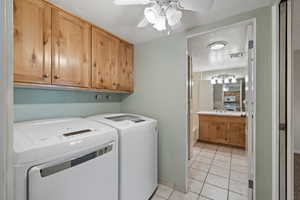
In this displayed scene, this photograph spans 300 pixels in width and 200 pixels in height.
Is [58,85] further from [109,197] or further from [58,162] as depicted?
[109,197]

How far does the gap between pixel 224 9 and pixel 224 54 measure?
160cm

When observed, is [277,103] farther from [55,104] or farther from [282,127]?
[55,104]

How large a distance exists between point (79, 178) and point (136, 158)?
0.62 meters

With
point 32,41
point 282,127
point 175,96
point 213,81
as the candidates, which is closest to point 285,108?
point 282,127

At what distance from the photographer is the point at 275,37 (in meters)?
1.27

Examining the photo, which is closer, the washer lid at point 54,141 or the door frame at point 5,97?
the door frame at point 5,97

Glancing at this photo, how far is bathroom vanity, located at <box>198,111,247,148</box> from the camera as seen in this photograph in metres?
3.36

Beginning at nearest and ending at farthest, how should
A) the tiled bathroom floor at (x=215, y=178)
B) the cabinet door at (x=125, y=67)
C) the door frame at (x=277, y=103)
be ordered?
the door frame at (x=277, y=103)
the tiled bathroom floor at (x=215, y=178)
the cabinet door at (x=125, y=67)

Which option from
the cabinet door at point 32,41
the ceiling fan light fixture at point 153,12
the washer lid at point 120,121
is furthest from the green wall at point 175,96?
the cabinet door at point 32,41

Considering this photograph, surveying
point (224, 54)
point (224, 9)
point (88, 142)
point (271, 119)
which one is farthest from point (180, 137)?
point (224, 54)

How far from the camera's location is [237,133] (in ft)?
11.2

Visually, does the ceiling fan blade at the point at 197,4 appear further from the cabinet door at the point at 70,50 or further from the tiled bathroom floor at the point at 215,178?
the tiled bathroom floor at the point at 215,178

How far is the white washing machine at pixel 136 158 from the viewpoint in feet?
4.27

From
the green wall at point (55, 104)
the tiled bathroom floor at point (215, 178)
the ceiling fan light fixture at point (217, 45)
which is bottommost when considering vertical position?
the tiled bathroom floor at point (215, 178)
